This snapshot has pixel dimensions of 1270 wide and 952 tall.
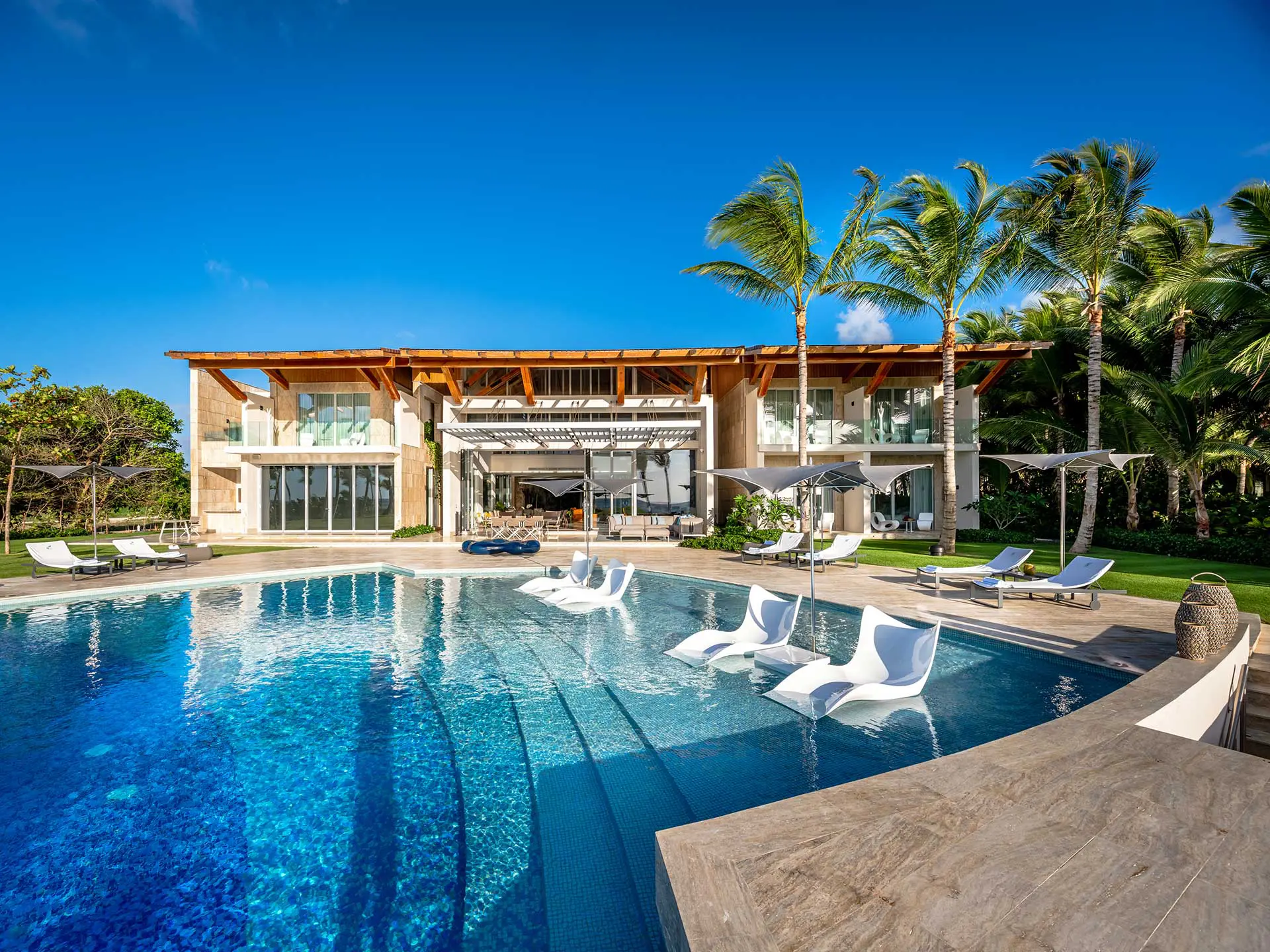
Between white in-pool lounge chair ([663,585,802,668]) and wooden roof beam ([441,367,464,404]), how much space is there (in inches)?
634

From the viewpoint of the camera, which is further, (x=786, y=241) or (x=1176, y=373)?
(x=1176, y=373)

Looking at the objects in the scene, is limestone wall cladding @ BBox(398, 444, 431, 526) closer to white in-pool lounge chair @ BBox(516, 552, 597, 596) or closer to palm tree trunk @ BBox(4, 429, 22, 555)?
palm tree trunk @ BBox(4, 429, 22, 555)

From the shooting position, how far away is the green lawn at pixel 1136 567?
31.0 feet

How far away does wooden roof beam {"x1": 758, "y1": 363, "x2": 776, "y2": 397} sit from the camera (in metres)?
20.4

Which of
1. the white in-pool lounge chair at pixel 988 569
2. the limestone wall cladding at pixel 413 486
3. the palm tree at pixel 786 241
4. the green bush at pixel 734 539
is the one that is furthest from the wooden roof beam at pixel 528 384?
the white in-pool lounge chair at pixel 988 569

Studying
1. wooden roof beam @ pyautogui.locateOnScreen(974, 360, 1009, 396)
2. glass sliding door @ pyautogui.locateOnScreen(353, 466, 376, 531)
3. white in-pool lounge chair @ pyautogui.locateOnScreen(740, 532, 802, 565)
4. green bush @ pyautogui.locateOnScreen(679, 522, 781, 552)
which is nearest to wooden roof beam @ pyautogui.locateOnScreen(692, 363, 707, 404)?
green bush @ pyautogui.locateOnScreen(679, 522, 781, 552)

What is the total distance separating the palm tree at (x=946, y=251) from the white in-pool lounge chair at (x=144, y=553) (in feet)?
61.0

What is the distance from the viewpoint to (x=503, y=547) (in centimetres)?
1669

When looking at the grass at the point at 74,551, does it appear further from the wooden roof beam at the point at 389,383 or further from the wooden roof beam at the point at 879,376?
the wooden roof beam at the point at 879,376

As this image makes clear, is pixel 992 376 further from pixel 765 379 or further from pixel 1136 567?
pixel 1136 567

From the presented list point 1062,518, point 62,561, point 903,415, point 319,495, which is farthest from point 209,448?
point 1062,518

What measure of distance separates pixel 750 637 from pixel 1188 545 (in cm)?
1416

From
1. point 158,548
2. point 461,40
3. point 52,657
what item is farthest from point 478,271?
point 52,657

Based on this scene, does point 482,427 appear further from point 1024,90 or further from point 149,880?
point 1024,90
